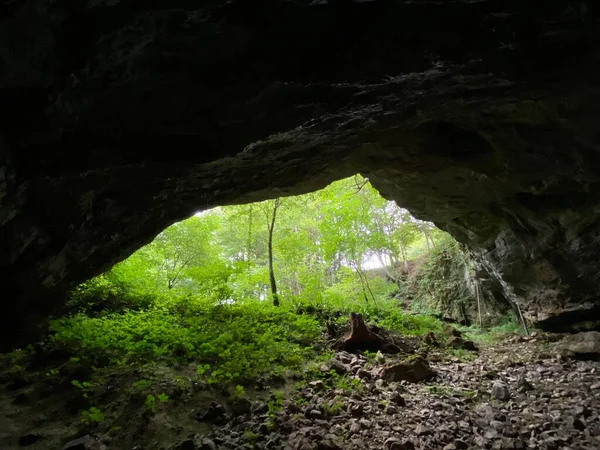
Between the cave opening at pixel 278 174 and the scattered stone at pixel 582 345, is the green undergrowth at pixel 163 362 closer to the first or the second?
the cave opening at pixel 278 174

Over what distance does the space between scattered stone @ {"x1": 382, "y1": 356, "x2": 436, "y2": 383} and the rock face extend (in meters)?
4.61

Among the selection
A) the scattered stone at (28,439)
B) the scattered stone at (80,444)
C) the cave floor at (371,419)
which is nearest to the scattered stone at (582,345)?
the cave floor at (371,419)

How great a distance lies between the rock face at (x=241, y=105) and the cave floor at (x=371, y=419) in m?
2.73

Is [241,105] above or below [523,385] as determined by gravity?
above

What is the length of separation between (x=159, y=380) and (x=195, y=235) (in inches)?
Result: 395

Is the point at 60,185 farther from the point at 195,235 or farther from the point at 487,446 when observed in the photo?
the point at 195,235

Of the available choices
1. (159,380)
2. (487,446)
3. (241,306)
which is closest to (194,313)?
(241,306)

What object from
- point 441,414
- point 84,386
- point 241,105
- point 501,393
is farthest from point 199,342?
point 501,393

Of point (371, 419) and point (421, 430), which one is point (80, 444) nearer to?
point (371, 419)

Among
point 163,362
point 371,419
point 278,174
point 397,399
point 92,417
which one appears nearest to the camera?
point 92,417

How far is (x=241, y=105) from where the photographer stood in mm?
4129

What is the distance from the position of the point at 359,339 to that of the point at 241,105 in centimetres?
708

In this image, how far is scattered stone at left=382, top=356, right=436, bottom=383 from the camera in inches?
265

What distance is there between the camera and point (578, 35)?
377 centimetres
